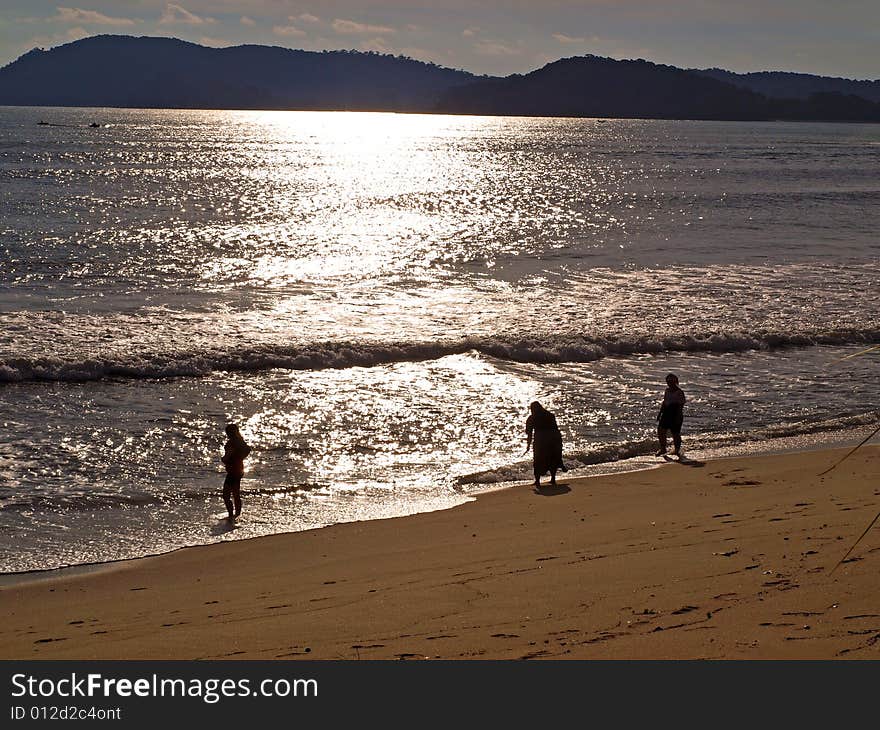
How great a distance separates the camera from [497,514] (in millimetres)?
11430

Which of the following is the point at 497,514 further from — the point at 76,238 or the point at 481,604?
the point at 76,238

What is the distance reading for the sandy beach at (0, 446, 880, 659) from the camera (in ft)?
21.0

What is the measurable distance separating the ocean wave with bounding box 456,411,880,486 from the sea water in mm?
60

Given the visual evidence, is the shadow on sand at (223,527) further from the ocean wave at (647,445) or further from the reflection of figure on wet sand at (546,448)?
the reflection of figure on wet sand at (546,448)

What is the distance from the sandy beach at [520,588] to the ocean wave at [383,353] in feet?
32.2

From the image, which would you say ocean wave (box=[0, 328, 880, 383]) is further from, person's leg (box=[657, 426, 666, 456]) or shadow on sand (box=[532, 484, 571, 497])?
shadow on sand (box=[532, 484, 571, 497])

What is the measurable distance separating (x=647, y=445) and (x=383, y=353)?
26.6ft

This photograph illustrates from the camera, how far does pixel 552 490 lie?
12.7 meters

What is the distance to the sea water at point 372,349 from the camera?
13180 millimetres

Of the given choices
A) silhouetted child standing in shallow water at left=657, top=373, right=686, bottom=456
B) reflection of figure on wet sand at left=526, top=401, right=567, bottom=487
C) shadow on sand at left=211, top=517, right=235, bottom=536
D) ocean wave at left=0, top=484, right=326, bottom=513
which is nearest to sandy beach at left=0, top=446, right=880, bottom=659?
shadow on sand at left=211, top=517, right=235, bottom=536

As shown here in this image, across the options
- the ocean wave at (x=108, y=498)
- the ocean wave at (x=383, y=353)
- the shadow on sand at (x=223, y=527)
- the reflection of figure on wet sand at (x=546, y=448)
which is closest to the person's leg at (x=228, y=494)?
the shadow on sand at (x=223, y=527)

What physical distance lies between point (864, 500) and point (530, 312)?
17.1m

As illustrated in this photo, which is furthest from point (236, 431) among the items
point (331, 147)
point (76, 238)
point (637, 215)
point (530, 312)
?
point (331, 147)

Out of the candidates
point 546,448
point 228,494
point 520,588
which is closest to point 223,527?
point 228,494
